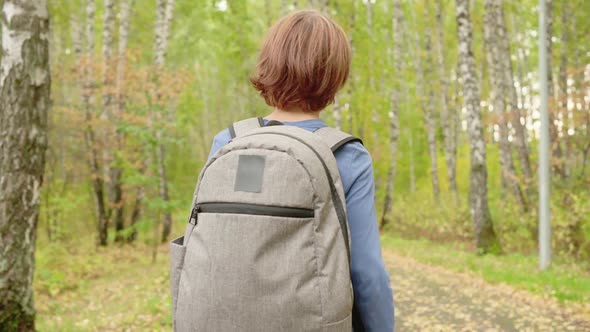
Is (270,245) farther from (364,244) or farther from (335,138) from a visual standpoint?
(335,138)

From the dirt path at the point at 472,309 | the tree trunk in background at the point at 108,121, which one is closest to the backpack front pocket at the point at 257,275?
the dirt path at the point at 472,309

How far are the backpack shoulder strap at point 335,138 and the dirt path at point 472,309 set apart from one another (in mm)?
4965

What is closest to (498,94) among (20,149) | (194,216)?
(20,149)

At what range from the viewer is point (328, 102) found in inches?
81.7

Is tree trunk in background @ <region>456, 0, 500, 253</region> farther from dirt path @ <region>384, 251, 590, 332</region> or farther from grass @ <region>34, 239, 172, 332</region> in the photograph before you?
grass @ <region>34, 239, 172, 332</region>

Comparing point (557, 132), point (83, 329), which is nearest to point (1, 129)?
point (83, 329)

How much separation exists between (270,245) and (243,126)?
1.81ft

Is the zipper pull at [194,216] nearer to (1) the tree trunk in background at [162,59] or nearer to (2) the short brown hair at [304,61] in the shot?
(2) the short brown hair at [304,61]

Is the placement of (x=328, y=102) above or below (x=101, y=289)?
above

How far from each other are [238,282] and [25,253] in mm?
4129

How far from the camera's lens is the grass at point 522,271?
297 inches

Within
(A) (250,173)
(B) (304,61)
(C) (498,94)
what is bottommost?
(A) (250,173)

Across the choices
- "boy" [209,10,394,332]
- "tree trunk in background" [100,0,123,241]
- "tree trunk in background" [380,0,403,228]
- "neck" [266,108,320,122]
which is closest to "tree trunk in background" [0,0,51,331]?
"boy" [209,10,394,332]

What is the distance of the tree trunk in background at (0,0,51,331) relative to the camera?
192 inches
